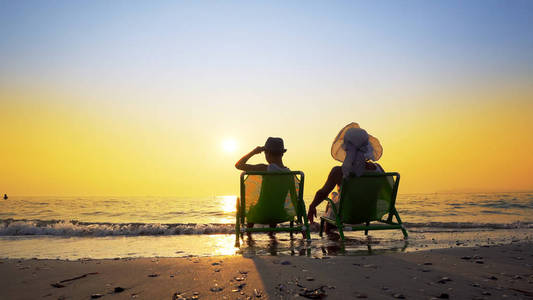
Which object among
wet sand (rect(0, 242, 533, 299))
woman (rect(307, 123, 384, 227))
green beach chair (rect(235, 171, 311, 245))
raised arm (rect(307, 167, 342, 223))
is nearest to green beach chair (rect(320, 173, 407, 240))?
woman (rect(307, 123, 384, 227))

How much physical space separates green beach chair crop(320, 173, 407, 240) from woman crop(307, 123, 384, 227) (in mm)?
225

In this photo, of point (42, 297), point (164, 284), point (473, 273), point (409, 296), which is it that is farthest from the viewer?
point (473, 273)

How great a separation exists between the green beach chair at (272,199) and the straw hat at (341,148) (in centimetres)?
98

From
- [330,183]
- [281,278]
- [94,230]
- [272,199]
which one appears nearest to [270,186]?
Answer: [272,199]

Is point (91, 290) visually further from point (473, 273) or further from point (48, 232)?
point (48, 232)

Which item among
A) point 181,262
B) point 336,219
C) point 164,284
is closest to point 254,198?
point 336,219

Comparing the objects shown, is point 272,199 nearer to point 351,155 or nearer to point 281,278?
point 351,155

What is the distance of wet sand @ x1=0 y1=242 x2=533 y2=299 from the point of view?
2604mm

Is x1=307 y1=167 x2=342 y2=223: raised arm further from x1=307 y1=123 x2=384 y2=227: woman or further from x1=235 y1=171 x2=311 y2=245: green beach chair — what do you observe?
x1=235 y1=171 x2=311 y2=245: green beach chair

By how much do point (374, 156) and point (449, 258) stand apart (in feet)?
8.33

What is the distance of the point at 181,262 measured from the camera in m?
4.03

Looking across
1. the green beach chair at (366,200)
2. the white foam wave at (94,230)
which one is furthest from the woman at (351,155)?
the white foam wave at (94,230)

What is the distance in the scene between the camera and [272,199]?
6.20 metres

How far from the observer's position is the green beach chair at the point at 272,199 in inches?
237
